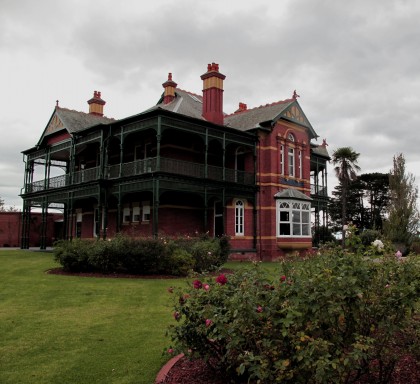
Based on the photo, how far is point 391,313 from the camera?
156 inches

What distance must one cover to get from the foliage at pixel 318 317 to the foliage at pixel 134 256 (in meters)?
10.6

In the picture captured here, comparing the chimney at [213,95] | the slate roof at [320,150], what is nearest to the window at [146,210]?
the chimney at [213,95]

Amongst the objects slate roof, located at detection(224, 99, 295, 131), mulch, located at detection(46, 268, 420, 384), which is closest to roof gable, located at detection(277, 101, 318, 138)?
slate roof, located at detection(224, 99, 295, 131)

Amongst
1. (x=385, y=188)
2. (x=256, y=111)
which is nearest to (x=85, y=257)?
(x=256, y=111)

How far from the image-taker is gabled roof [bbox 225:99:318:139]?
26391 millimetres

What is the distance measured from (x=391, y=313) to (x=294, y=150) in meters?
24.7

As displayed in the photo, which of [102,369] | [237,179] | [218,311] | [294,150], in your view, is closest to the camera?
[218,311]

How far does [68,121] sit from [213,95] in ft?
31.7

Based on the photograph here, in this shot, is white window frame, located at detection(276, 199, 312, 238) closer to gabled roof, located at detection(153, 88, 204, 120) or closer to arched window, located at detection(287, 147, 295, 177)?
arched window, located at detection(287, 147, 295, 177)

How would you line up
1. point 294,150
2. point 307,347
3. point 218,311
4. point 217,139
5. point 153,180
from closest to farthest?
point 307,347
point 218,311
point 153,180
point 217,139
point 294,150

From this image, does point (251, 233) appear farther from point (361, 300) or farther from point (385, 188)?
point (385, 188)

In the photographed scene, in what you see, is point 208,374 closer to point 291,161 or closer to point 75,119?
point 291,161

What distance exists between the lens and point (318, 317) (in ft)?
12.1

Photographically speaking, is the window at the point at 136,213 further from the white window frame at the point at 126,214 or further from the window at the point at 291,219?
the window at the point at 291,219
